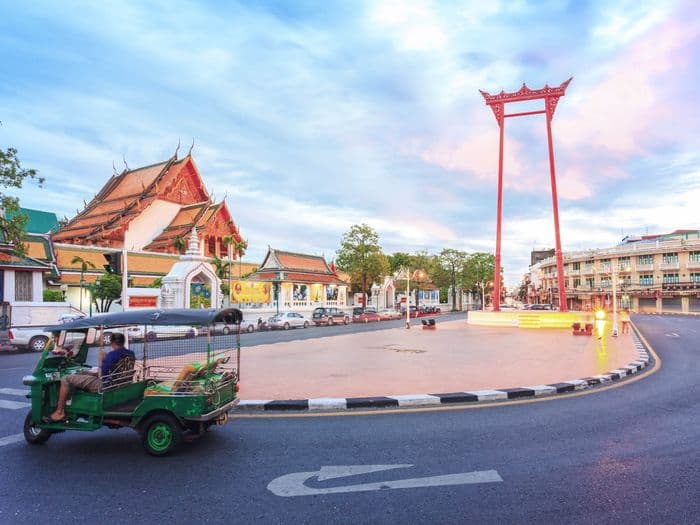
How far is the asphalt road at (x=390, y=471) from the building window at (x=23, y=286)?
23102mm

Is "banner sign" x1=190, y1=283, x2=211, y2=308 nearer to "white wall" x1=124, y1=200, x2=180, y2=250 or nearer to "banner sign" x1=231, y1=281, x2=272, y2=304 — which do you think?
"banner sign" x1=231, y1=281, x2=272, y2=304

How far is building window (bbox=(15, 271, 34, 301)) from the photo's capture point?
26078 mm

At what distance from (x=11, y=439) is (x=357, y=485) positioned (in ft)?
16.3

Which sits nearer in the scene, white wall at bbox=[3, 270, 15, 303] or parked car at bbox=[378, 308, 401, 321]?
white wall at bbox=[3, 270, 15, 303]

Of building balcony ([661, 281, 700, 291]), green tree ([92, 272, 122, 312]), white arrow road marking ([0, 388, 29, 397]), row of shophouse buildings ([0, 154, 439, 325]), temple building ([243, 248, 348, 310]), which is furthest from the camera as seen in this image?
building balcony ([661, 281, 700, 291])

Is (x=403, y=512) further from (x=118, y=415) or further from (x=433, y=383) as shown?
(x=433, y=383)

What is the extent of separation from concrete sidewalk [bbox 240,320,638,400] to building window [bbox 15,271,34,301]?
17959mm

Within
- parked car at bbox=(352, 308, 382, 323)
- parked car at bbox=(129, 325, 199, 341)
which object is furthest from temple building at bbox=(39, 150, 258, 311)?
parked car at bbox=(352, 308, 382, 323)

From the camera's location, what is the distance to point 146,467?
16.3 ft

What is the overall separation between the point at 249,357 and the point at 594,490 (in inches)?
459

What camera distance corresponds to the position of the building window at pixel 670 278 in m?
67.2

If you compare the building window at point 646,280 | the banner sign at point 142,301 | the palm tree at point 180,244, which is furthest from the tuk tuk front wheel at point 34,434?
the building window at point 646,280

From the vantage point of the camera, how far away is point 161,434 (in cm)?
548

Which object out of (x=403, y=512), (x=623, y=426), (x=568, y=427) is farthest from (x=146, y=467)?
(x=623, y=426)
